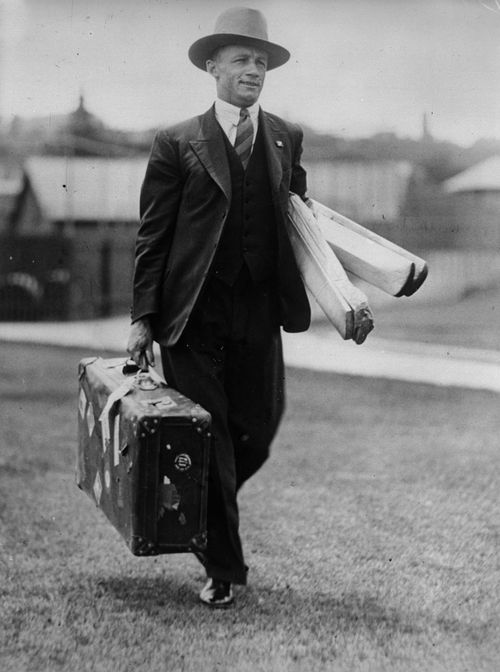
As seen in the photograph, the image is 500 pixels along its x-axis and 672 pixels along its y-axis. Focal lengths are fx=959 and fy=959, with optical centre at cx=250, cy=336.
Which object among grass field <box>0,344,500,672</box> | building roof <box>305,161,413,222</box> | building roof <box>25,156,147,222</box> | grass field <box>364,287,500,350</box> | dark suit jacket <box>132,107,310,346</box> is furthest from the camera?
building roof <box>25,156,147,222</box>

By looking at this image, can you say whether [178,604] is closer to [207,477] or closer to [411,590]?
[207,477]

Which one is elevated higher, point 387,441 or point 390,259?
point 390,259

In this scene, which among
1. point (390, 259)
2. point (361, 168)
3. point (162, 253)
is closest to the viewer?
point (390, 259)

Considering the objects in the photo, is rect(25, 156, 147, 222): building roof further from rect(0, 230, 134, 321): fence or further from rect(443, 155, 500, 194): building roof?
rect(443, 155, 500, 194): building roof

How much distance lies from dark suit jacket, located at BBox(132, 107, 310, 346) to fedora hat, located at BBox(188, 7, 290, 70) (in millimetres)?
240

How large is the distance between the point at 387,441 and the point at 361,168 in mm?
5862

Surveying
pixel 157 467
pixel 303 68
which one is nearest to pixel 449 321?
pixel 303 68

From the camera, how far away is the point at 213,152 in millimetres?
3518

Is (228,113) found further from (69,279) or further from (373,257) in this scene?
(69,279)

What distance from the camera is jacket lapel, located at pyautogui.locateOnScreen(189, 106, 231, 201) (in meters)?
3.48

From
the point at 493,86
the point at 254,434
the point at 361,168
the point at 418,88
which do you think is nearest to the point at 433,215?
the point at 361,168

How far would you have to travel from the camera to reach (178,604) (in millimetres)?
3656

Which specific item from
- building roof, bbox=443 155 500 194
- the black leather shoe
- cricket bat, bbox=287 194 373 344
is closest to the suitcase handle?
cricket bat, bbox=287 194 373 344

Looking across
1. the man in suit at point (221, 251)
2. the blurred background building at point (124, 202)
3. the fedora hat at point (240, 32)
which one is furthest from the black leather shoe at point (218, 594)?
the blurred background building at point (124, 202)
